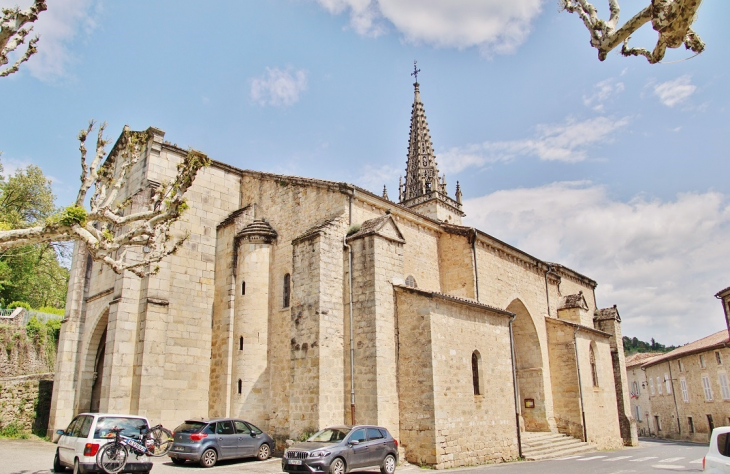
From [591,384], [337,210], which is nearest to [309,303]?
[337,210]

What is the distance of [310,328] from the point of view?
15.1 meters

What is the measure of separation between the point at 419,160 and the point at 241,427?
Answer: 30500 millimetres

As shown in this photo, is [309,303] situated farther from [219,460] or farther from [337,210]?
[219,460]

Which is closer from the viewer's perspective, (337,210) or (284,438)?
(284,438)

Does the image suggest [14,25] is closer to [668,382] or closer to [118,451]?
[118,451]

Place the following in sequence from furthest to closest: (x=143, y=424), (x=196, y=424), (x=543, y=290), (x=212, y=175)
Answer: (x=543, y=290) < (x=212, y=175) < (x=196, y=424) < (x=143, y=424)

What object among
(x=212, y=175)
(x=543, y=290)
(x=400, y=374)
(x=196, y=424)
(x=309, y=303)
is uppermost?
(x=212, y=175)

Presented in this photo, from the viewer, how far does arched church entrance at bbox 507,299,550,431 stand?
22.0 meters

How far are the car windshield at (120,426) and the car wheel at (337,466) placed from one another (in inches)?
158

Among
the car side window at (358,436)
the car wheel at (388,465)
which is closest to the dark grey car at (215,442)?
the car side window at (358,436)

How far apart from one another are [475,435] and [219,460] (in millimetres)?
7123

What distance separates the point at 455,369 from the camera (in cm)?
1512

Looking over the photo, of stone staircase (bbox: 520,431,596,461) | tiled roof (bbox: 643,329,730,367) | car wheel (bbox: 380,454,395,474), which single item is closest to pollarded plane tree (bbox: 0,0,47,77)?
car wheel (bbox: 380,454,395,474)

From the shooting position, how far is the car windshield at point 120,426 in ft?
33.7
